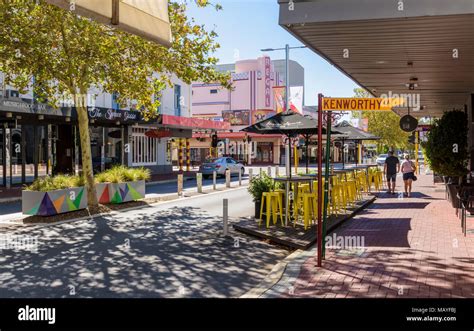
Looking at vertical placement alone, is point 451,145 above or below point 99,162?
above

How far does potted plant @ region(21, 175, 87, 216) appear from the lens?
12797 millimetres

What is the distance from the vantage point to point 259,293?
6.34m

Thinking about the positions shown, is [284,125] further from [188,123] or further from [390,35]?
[188,123]

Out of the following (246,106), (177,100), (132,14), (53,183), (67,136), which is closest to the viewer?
(132,14)

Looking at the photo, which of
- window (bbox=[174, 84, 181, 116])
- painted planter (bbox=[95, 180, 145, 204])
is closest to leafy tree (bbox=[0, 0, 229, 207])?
painted planter (bbox=[95, 180, 145, 204])

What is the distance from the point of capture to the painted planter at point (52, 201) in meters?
12.8

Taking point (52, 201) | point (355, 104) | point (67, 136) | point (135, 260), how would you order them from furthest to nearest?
1. point (67, 136)
2. point (52, 201)
3. point (135, 260)
4. point (355, 104)

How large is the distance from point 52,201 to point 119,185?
3.14m

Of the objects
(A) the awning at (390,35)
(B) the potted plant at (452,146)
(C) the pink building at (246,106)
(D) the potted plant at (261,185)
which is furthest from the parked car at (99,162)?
(C) the pink building at (246,106)

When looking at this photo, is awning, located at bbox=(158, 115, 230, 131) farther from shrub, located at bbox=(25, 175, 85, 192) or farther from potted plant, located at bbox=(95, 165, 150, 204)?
shrub, located at bbox=(25, 175, 85, 192)

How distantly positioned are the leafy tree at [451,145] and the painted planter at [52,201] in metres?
10.3

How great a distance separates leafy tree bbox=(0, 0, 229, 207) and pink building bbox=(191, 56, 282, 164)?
1794 inches

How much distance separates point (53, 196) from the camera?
13.1m

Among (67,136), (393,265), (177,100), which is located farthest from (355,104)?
Answer: (177,100)
